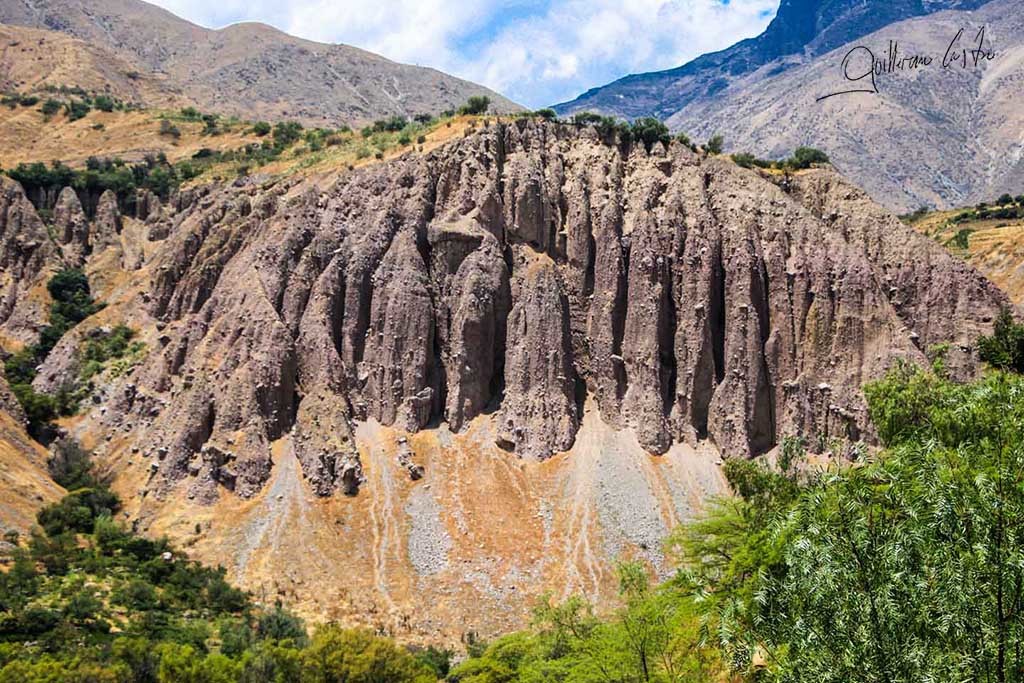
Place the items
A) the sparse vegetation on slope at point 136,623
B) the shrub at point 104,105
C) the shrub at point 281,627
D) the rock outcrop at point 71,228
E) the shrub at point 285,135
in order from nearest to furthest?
the sparse vegetation on slope at point 136,623
the shrub at point 281,627
the rock outcrop at point 71,228
the shrub at point 285,135
the shrub at point 104,105

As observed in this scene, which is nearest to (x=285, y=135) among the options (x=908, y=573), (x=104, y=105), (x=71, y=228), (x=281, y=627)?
(x=71, y=228)

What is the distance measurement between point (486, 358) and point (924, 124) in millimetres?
142219

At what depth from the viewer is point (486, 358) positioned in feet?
175

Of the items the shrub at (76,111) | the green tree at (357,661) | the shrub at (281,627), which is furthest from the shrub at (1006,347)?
the shrub at (76,111)

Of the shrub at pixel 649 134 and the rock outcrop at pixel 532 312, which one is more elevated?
the shrub at pixel 649 134

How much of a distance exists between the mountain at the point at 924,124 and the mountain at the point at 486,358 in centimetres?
9868

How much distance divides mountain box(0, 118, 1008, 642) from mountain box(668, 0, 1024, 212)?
324 ft

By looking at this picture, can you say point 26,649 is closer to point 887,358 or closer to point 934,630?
point 934,630

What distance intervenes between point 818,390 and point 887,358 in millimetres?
4272

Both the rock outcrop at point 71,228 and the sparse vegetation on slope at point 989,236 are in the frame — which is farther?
the rock outcrop at point 71,228

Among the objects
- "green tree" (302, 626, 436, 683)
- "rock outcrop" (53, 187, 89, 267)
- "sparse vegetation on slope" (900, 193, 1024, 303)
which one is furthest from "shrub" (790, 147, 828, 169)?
"rock outcrop" (53, 187, 89, 267)

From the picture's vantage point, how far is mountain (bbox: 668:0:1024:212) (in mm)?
→ 148125

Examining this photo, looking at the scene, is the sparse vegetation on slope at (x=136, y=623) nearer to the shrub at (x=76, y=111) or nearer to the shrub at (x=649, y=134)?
the shrub at (x=649, y=134)

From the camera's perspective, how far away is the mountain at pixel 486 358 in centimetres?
4519
